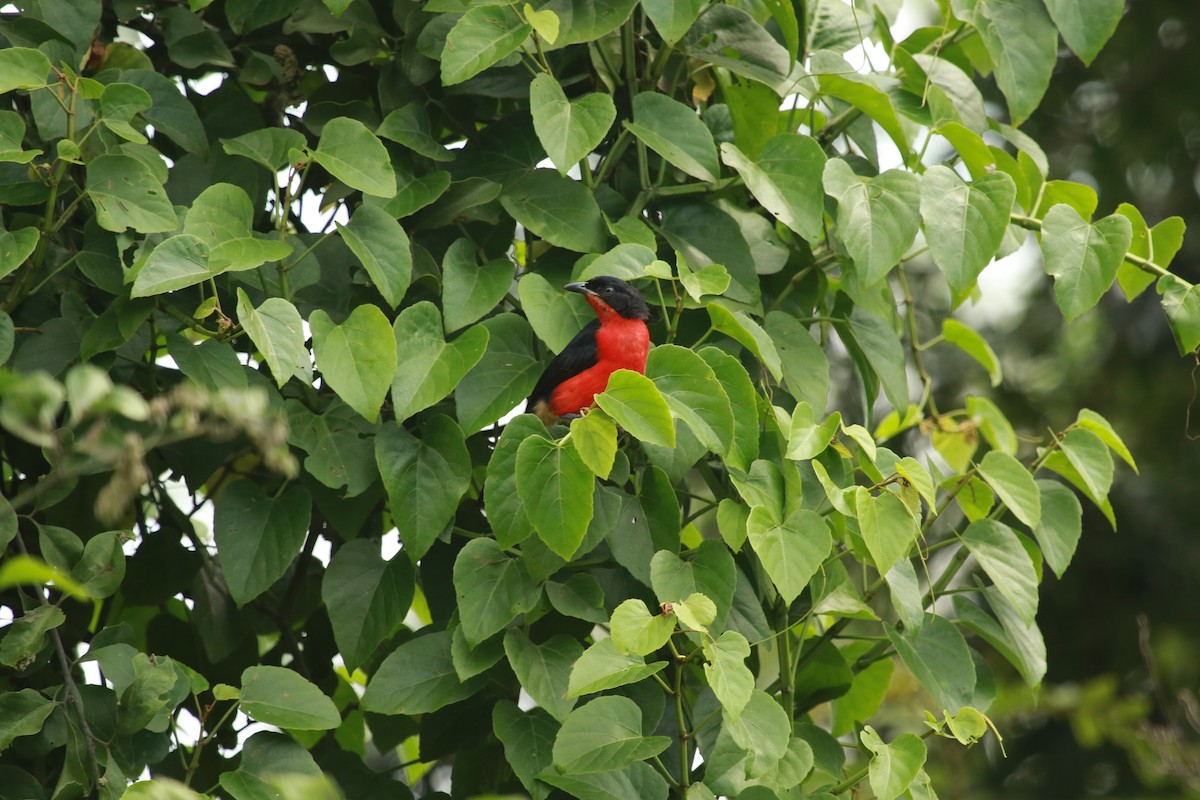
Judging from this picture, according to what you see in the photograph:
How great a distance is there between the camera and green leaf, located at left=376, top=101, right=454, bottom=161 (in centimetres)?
203

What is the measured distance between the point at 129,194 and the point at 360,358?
1.40ft

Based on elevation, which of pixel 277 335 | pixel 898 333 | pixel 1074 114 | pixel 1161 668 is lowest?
pixel 1161 668

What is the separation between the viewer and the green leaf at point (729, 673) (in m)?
1.62

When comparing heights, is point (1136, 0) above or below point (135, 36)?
below

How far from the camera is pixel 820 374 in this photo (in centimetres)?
220

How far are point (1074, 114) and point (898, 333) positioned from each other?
13.6ft

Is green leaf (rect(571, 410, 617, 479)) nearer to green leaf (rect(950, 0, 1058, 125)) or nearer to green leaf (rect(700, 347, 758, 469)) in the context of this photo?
green leaf (rect(700, 347, 758, 469))

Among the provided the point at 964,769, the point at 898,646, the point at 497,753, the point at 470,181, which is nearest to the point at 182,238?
the point at 470,181

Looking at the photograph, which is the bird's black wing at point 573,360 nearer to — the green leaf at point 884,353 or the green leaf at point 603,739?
the green leaf at point 884,353

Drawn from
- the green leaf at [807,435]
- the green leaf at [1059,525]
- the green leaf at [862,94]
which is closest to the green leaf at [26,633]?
the green leaf at [807,435]

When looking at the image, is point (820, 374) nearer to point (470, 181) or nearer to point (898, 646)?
point (898, 646)

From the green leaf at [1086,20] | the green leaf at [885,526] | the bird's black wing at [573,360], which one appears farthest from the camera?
the bird's black wing at [573,360]

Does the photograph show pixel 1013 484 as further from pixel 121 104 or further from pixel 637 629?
pixel 121 104

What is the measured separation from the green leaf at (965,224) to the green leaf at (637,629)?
78cm
